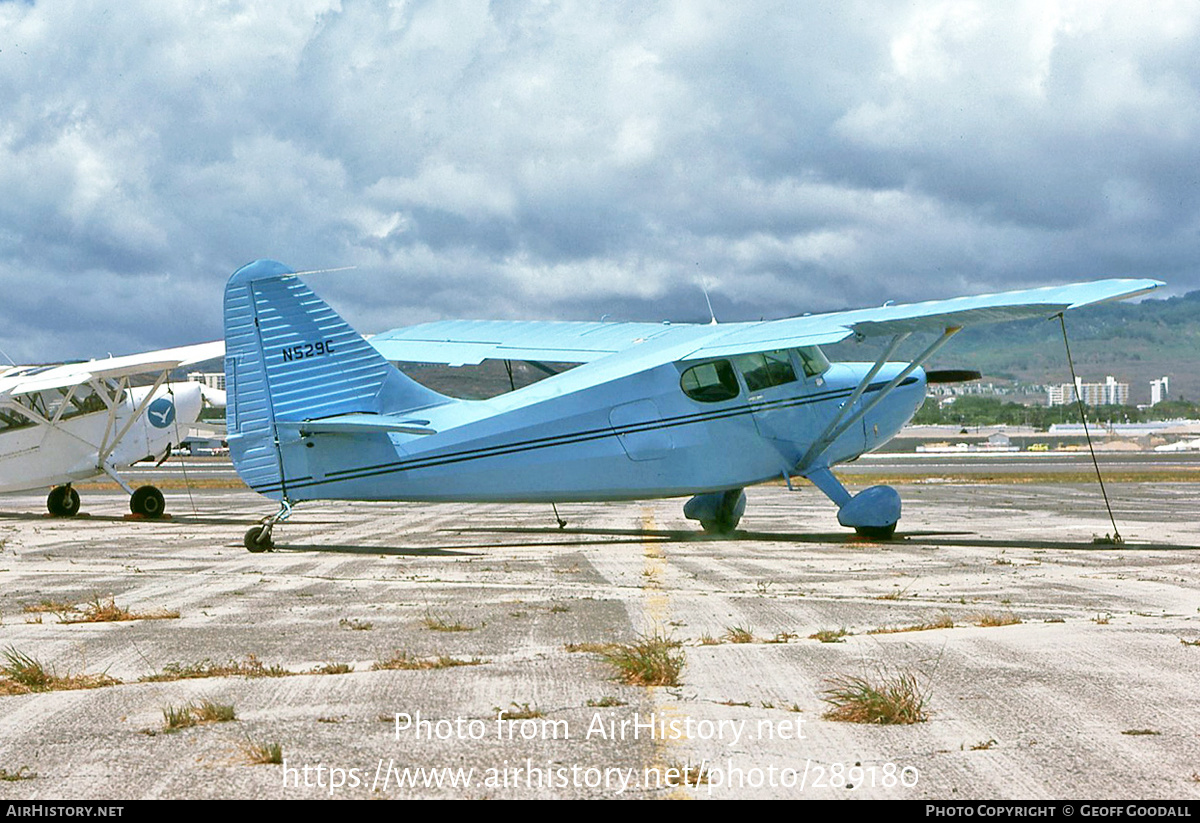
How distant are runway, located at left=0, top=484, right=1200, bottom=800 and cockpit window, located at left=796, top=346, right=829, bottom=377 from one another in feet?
10.9

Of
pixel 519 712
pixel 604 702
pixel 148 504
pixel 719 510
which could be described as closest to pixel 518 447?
pixel 719 510

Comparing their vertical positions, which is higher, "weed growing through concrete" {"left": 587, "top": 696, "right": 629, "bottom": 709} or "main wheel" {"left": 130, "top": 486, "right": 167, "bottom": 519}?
"main wheel" {"left": 130, "top": 486, "right": 167, "bottom": 519}

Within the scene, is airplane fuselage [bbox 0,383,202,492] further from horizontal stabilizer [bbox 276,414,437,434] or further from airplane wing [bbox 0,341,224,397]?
horizontal stabilizer [bbox 276,414,437,434]

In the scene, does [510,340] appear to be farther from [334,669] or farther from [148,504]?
[334,669]

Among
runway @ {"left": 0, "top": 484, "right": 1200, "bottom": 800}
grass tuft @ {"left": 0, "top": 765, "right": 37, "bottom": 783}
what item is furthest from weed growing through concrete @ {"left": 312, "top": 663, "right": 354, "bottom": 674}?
grass tuft @ {"left": 0, "top": 765, "right": 37, "bottom": 783}

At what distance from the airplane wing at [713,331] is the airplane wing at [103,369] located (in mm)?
5721

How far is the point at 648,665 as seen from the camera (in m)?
6.44

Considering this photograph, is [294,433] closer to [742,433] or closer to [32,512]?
[742,433]

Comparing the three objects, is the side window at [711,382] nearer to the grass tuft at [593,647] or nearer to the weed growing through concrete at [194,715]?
the grass tuft at [593,647]

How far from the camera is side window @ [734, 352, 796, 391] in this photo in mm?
17312

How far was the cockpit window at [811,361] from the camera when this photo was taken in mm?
17906

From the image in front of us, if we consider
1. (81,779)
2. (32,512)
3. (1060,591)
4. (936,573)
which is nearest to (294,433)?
(936,573)

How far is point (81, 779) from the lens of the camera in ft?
15.4

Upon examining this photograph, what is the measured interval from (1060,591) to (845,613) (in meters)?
2.52
